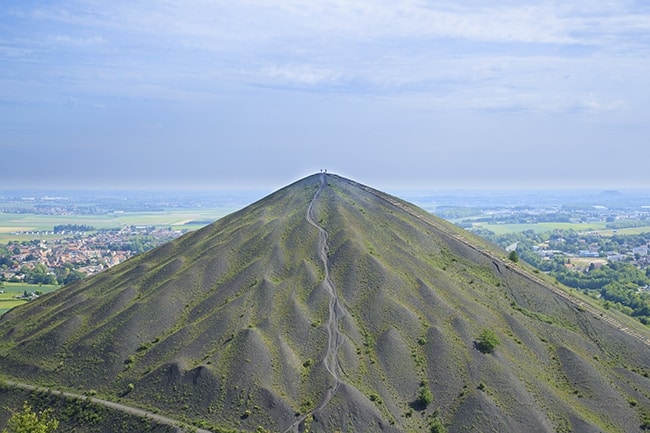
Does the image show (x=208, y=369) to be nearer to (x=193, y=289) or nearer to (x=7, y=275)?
(x=193, y=289)

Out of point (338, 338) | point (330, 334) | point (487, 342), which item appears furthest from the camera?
point (330, 334)

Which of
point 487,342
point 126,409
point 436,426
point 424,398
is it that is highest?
point 487,342

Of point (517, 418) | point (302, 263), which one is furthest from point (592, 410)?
point (302, 263)

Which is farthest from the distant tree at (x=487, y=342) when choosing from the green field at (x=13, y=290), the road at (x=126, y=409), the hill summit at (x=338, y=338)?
the green field at (x=13, y=290)

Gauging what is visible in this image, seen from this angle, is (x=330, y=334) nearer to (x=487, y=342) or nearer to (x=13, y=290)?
(x=487, y=342)

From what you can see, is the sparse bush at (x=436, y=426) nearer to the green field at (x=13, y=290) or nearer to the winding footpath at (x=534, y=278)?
the winding footpath at (x=534, y=278)

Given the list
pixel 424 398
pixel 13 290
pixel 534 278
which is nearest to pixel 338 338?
pixel 424 398
